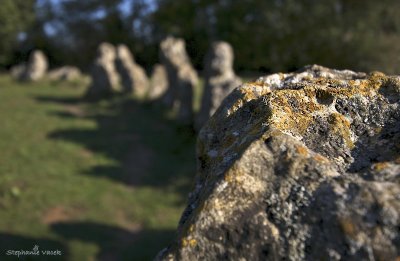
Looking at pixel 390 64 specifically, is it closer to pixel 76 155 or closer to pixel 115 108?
pixel 115 108

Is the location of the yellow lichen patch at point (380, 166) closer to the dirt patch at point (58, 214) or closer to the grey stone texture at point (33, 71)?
the dirt patch at point (58, 214)

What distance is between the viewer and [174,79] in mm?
21016

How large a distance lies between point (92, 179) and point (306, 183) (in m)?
11.0

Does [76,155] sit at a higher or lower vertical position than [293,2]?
lower

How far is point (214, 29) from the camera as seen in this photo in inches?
1495

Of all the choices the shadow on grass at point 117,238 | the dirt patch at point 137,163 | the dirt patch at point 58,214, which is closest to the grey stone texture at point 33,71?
the dirt patch at point 137,163

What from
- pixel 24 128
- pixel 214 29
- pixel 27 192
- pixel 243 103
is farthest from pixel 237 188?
pixel 214 29

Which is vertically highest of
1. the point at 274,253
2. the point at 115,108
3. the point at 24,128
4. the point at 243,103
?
the point at 115,108

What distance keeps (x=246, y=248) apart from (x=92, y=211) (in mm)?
9214

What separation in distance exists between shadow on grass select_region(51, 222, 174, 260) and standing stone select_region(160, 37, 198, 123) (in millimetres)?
7604

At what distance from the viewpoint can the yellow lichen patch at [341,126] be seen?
3029 mm

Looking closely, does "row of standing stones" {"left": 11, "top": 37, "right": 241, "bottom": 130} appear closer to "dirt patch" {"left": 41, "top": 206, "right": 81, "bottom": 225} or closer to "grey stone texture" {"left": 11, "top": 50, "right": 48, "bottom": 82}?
"grey stone texture" {"left": 11, "top": 50, "right": 48, "bottom": 82}

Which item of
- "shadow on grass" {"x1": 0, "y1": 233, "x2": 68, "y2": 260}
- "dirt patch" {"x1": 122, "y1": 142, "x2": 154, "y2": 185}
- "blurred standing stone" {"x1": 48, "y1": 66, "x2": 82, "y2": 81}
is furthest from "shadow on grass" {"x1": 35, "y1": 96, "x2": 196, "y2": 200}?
"blurred standing stone" {"x1": 48, "y1": 66, "x2": 82, "y2": 81}

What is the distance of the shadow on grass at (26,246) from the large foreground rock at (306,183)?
638 centimetres
